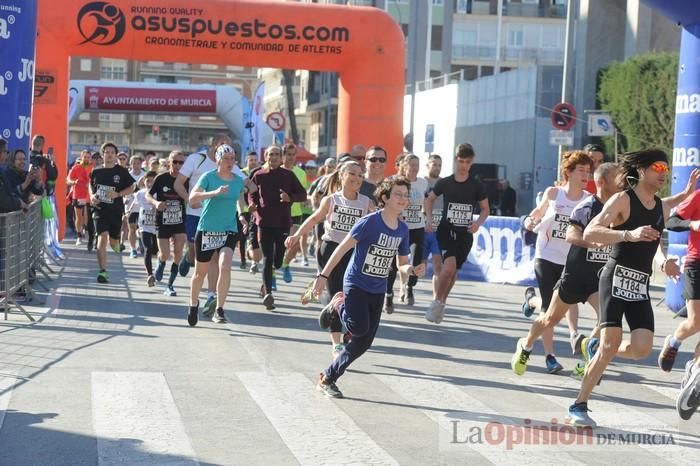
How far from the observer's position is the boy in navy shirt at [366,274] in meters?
8.41

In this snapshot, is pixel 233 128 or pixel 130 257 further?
pixel 233 128

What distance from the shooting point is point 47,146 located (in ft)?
77.2

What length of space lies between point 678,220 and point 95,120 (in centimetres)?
11253

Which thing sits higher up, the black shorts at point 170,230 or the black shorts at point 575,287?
the black shorts at point 575,287

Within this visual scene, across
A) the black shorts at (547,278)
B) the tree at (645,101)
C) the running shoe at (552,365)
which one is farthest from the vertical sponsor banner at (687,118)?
the tree at (645,101)

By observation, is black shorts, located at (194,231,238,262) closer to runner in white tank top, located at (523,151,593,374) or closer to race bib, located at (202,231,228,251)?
race bib, located at (202,231,228,251)

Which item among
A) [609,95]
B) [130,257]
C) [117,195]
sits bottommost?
[130,257]

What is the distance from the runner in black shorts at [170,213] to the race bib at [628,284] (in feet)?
27.9

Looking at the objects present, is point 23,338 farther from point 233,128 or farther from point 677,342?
point 233,128

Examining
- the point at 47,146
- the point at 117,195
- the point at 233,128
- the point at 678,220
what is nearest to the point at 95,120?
the point at 233,128

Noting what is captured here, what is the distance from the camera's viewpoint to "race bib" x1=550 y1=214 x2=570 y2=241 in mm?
10086

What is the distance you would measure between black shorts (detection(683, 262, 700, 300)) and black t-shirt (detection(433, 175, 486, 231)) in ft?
12.2

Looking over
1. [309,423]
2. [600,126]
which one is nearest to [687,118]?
[309,423]

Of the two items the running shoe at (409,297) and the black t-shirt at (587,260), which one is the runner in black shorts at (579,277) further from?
the running shoe at (409,297)
